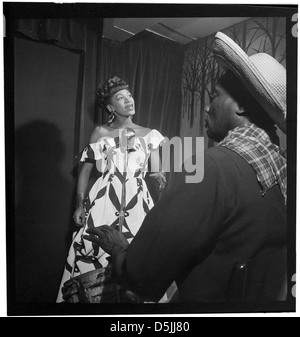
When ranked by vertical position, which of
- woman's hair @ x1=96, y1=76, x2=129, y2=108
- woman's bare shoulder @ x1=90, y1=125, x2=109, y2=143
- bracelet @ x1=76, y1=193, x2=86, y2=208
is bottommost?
bracelet @ x1=76, y1=193, x2=86, y2=208

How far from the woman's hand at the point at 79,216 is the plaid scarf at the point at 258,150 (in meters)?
0.78

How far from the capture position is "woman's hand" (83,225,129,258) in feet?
6.00

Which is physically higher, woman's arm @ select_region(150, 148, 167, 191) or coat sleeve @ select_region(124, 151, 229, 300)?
woman's arm @ select_region(150, 148, 167, 191)

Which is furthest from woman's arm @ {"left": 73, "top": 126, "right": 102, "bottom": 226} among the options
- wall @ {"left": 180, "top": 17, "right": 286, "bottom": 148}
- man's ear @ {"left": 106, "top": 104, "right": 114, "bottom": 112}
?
wall @ {"left": 180, "top": 17, "right": 286, "bottom": 148}

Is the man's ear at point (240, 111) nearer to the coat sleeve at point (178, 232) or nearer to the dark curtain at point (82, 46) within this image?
the coat sleeve at point (178, 232)

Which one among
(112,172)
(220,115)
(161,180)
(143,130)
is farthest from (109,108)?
(220,115)

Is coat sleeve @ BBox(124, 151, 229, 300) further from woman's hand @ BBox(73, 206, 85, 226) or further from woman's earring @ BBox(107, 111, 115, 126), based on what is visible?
woman's earring @ BBox(107, 111, 115, 126)

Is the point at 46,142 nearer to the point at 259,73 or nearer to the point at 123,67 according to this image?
the point at 123,67

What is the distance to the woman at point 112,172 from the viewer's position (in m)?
1.85

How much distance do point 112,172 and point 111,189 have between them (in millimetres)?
87

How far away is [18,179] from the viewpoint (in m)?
1.88

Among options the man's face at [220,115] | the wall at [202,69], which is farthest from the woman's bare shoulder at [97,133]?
the man's face at [220,115]

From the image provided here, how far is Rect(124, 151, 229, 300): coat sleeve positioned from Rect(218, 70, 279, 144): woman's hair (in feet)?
1.03
